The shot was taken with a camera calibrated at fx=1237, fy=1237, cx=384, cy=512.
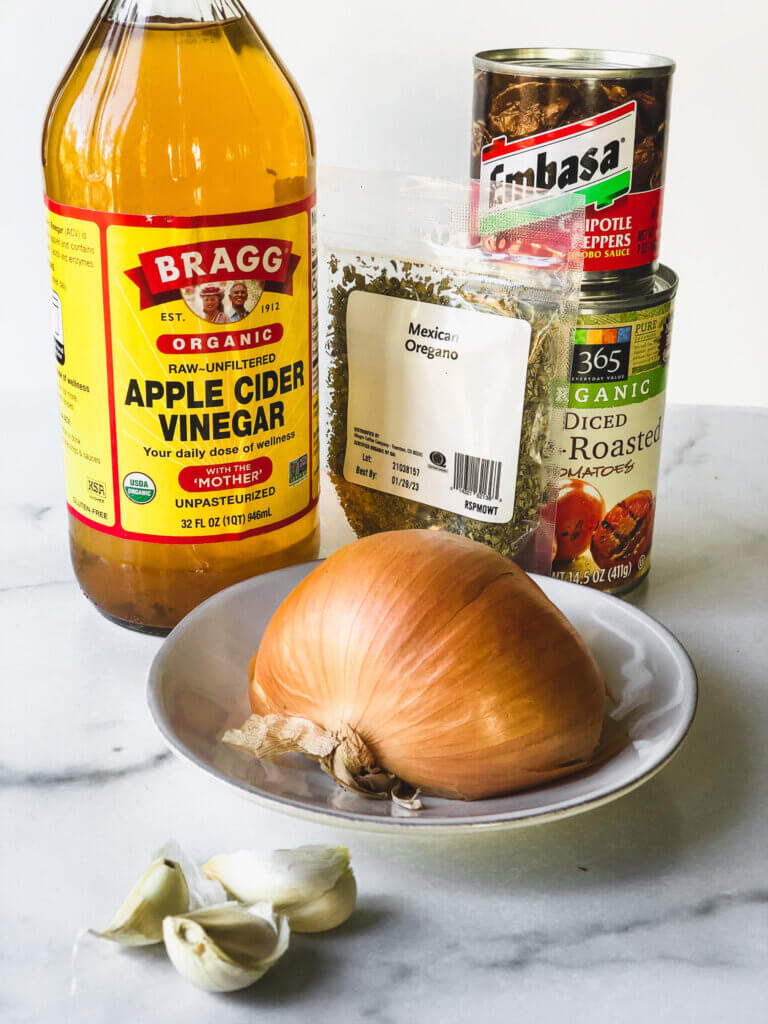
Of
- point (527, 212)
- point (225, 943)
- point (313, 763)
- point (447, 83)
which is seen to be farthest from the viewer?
point (447, 83)

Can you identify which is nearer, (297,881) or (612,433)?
(297,881)

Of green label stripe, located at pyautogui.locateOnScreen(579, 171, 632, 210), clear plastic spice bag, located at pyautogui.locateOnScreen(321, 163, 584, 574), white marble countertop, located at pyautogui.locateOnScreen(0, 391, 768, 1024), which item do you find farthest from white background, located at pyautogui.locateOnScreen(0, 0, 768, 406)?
white marble countertop, located at pyautogui.locateOnScreen(0, 391, 768, 1024)

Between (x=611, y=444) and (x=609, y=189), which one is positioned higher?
(x=609, y=189)

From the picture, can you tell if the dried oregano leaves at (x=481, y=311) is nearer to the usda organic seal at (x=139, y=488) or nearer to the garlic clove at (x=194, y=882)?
the usda organic seal at (x=139, y=488)

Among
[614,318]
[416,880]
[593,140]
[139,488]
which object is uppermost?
[593,140]

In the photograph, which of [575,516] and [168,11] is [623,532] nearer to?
[575,516]

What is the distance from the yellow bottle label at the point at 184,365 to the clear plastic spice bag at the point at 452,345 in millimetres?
62

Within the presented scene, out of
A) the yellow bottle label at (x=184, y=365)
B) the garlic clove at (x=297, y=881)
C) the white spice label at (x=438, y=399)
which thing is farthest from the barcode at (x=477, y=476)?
the garlic clove at (x=297, y=881)

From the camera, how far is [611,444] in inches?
31.4

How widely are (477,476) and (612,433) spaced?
0.09 meters

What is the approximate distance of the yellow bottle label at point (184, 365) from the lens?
70cm

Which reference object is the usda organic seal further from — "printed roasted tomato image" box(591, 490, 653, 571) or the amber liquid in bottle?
"printed roasted tomato image" box(591, 490, 653, 571)

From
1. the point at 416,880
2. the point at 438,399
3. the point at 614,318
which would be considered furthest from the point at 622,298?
the point at 416,880

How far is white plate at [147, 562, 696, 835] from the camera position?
55 cm
